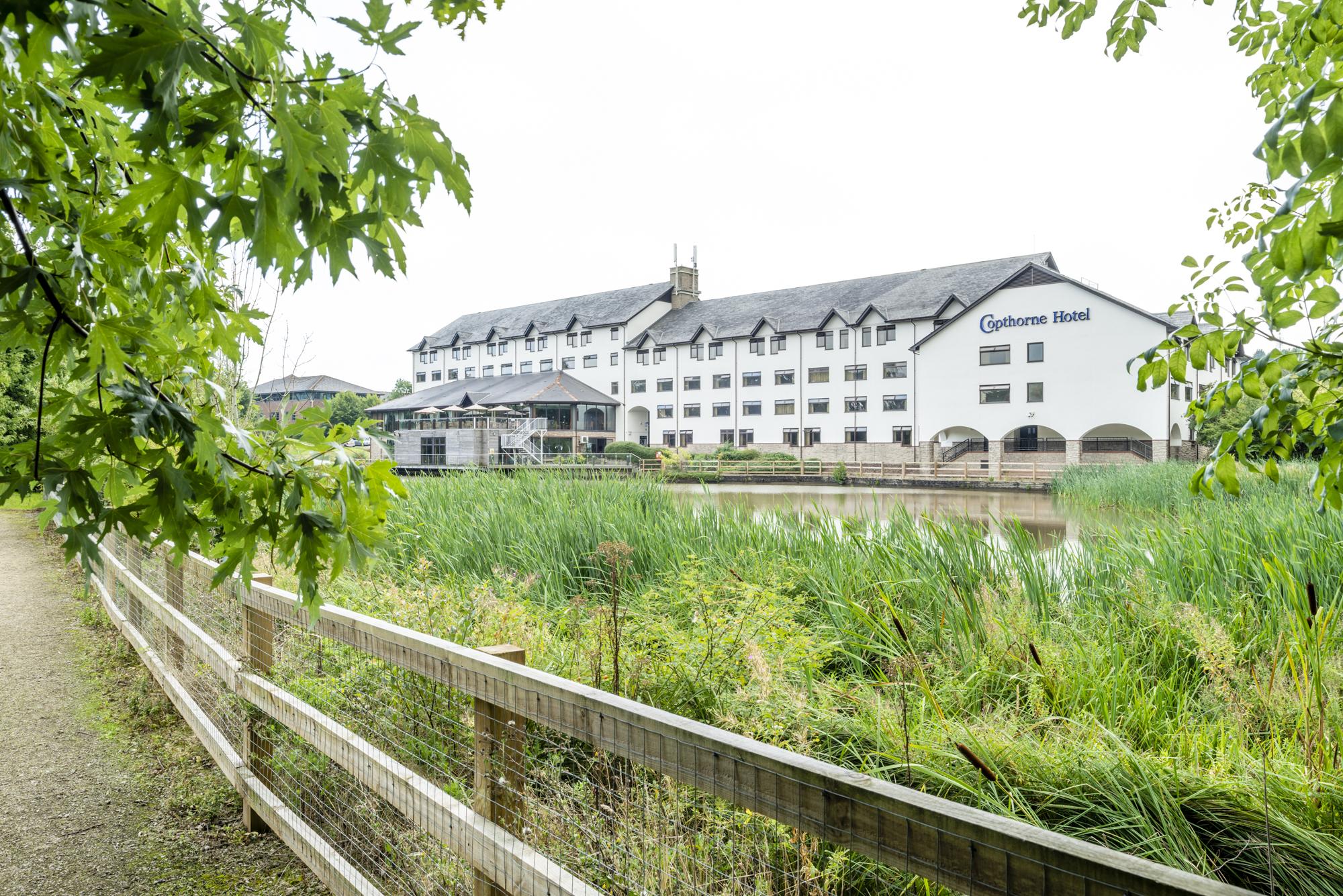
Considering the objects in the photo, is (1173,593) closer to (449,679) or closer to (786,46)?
(786,46)

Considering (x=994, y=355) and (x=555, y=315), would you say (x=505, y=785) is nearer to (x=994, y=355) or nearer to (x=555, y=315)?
(x=994, y=355)

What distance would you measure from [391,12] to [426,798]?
227cm

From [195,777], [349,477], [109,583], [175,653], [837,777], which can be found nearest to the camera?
[837,777]

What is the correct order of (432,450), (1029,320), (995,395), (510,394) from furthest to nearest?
(510,394) < (432,450) < (995,395) < (1029,320)

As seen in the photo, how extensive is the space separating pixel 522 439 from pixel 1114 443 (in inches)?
1134

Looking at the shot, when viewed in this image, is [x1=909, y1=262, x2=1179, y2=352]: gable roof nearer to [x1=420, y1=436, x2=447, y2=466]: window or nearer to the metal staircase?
the metal staircase

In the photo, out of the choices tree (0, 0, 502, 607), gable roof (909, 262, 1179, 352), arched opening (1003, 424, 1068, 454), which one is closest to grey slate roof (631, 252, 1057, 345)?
gable roof (909, 262, 1179, 352)

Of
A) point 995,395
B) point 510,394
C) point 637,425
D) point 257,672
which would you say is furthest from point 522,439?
point 257,672

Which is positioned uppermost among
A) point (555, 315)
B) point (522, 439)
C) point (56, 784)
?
point (555, 315)

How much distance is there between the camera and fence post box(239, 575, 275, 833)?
4395 millimetres

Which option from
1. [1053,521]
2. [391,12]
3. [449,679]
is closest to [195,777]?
[449,679]

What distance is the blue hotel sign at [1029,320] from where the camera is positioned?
39.8 m

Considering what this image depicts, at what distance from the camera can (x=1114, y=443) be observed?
40719mm

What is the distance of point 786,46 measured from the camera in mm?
3809
